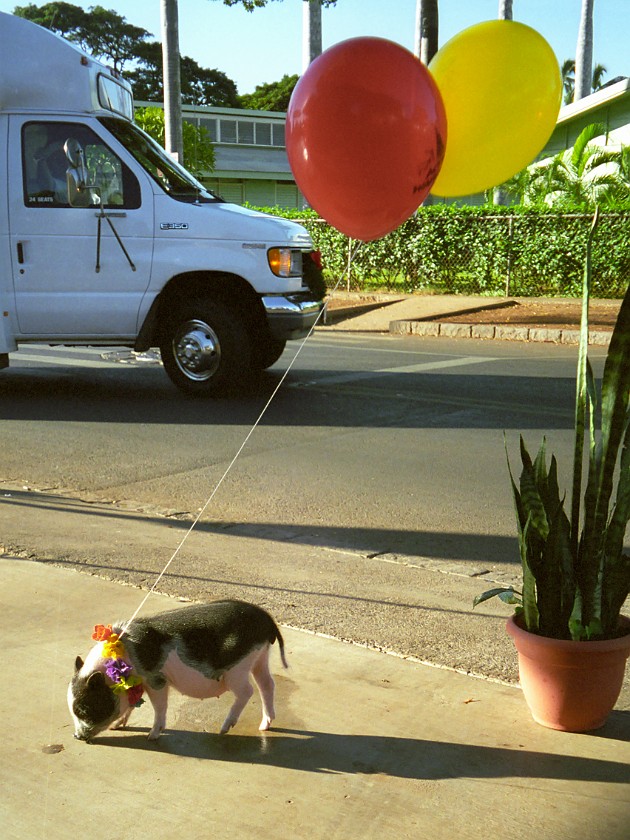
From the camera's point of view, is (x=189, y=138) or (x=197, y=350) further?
(x=189, y=138)

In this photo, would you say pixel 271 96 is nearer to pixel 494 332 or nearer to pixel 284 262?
pixel 494 332

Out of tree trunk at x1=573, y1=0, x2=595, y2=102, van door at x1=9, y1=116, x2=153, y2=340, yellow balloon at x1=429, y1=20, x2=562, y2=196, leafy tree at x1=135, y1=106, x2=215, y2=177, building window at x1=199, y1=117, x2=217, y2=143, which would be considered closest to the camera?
yellow balloon at x1=429, y1=20, x2=562, y2=196

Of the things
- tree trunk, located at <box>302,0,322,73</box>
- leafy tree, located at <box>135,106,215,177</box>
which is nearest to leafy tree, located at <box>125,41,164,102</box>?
leafy tree, located at <box>135,106,215,177</box>

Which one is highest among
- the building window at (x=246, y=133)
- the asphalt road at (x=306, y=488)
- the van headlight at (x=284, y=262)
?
the building window at (x=246, y=133)

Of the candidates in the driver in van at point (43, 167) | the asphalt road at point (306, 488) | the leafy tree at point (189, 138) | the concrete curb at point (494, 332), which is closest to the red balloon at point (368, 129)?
the asphalt road at point (306, 488)

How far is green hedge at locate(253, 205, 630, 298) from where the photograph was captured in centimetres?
1786

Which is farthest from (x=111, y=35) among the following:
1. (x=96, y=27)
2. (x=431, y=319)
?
(x=431, y=319)

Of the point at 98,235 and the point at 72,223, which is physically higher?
the point at 72,223

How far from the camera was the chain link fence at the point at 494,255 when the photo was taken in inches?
703

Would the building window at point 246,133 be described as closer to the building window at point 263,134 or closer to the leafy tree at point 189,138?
the building window at point 263,134

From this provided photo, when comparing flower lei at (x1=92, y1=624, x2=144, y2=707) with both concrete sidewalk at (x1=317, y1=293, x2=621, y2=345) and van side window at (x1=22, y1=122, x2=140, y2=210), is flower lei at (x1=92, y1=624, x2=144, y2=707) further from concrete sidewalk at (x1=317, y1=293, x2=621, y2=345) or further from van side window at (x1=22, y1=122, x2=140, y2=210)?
concrete sidewalk at (x1=317, y1=293, x2=621, y2=345)

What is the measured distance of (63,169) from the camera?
9.46 meters

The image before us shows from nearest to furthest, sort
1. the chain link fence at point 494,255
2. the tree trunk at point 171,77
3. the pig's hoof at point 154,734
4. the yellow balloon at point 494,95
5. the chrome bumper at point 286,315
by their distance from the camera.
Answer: the pig's hoof at point 154,734, the yellow balloon at point 494,95, the chrome bumper at point 286,315, the tree trunk at point 171,77, the chain link fence at point 494,255

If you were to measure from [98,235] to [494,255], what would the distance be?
11011 mm
